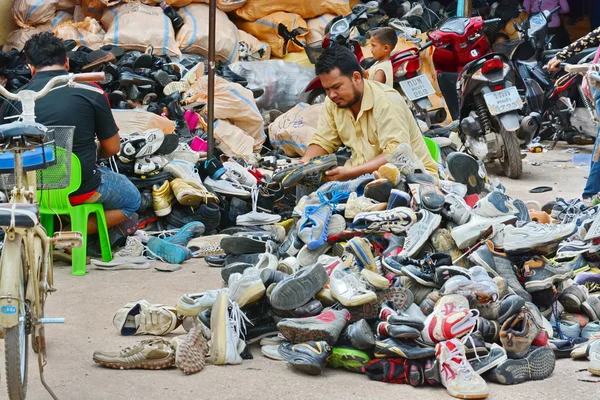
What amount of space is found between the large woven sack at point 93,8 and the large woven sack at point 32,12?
287 millimetres

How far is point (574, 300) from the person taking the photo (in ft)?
13.8

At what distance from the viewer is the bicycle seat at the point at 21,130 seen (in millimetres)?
3283

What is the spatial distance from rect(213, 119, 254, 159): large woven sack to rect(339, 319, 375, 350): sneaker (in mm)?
4252

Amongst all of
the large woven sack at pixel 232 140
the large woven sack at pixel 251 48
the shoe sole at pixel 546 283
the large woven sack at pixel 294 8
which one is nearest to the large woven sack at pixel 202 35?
the large woven sack at pixel 251 48

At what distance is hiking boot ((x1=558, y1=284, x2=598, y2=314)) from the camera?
421 centimetres

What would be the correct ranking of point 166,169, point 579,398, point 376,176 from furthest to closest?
point 166,169
point 376,176
point 579,398

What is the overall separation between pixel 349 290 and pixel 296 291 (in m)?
0.23

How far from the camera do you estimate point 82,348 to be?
13.2 ft

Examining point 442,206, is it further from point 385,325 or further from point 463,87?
point 463,87

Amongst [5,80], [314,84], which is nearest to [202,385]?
[5,80]

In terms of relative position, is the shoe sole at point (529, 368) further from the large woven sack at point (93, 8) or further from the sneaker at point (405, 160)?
the large woven sack at point (93, 8)

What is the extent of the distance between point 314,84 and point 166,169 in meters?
3.41

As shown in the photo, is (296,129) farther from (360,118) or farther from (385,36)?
(360,118)

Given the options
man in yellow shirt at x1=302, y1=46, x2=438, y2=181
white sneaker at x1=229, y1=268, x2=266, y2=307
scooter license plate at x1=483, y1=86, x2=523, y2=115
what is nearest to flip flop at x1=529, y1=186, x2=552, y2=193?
scooter license plate at x1=483, y1=86, x2=523, y2=115
